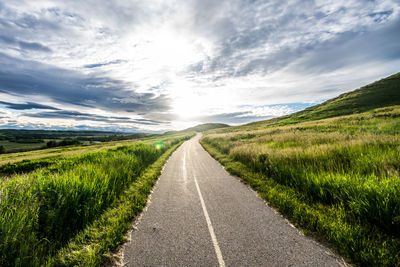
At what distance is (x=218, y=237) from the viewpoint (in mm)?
3863

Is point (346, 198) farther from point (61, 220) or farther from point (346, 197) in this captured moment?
point (61, 220)

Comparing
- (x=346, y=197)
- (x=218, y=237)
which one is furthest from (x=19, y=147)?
(x=346, y=197)

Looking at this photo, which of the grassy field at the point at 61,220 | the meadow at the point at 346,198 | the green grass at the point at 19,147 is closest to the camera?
the grassy field at the point at 61,220

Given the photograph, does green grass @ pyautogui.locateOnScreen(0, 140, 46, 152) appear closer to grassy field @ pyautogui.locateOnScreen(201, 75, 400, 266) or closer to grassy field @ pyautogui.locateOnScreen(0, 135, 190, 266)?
grassy field @ pyautogui.locateOnScreen(0, 135, 190, 266)

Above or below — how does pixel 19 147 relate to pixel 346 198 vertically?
above

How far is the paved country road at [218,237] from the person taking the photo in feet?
10.3

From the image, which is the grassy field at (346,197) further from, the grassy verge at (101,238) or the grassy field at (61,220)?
the grassy field at (61,220)

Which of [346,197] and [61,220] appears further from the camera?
[346,197]

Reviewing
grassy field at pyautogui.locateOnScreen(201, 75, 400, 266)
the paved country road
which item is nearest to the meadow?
grassy field at pyautogui.locateOnScreen(201, 75, 400, 266)

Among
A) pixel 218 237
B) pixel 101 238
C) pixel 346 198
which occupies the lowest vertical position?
pixel 218 237

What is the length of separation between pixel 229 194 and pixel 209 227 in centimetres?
250

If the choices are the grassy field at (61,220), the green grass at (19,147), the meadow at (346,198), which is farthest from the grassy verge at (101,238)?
the green grass at (19,147)

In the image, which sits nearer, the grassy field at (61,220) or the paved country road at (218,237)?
the grassy field at (61,220)

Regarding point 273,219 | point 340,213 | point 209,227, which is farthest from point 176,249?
point 340,213
